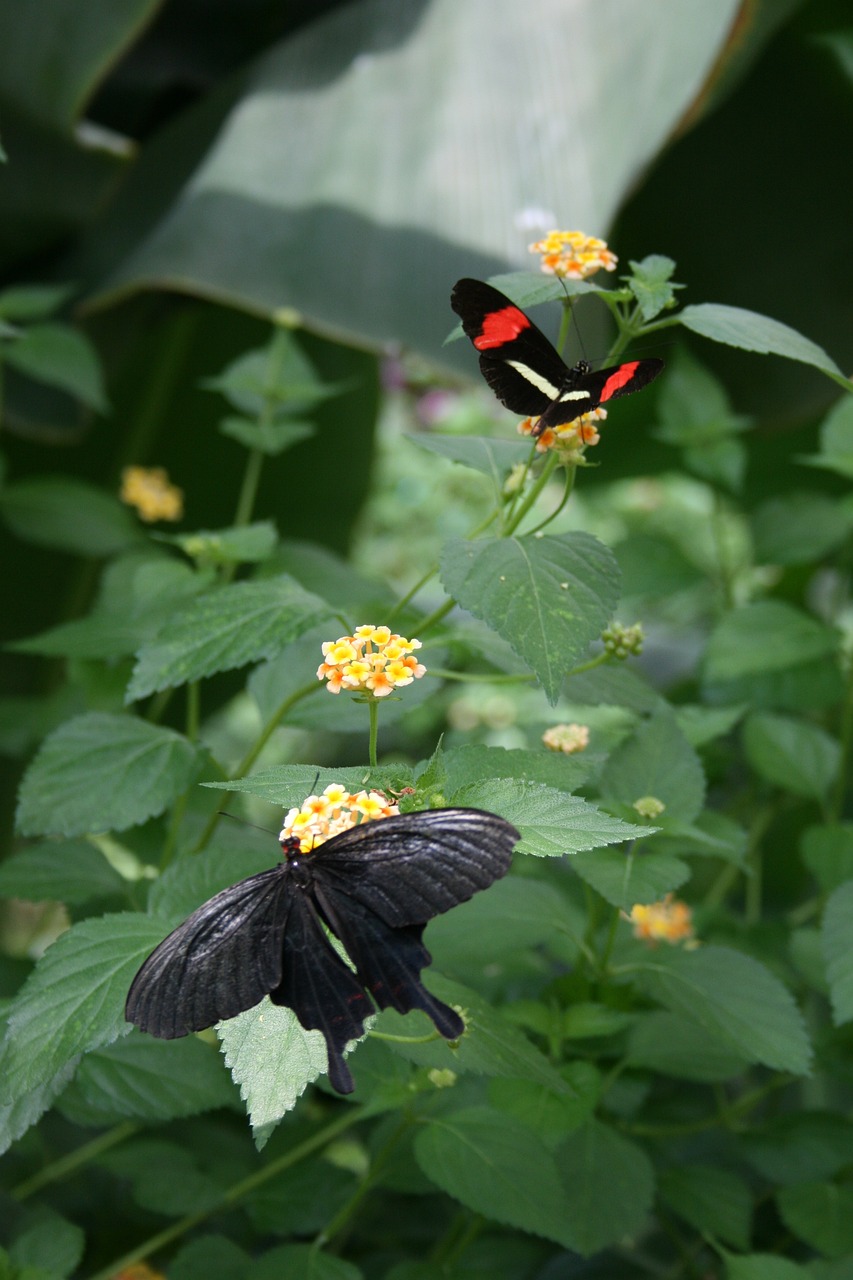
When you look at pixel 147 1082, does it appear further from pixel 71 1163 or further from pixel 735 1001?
pixel 735 1001

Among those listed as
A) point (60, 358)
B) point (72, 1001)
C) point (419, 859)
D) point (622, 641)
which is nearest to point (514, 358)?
point (622, 641)

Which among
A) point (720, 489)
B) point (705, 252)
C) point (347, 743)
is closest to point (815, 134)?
point (705, 252)

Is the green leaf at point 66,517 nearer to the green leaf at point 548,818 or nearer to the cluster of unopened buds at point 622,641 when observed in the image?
the cluster of unopened buds at point 622,641

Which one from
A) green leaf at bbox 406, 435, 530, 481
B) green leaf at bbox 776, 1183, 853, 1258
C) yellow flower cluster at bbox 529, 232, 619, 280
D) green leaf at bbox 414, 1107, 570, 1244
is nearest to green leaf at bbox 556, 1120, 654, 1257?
green leaf at bbox 414, 1107, 570, 1244

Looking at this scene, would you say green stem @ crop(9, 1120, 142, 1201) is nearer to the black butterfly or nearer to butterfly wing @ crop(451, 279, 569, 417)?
the black butterfly

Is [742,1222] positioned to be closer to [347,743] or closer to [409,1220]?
[409,1220]

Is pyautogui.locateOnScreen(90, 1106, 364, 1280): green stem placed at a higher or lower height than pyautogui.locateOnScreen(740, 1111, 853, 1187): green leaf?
lower
